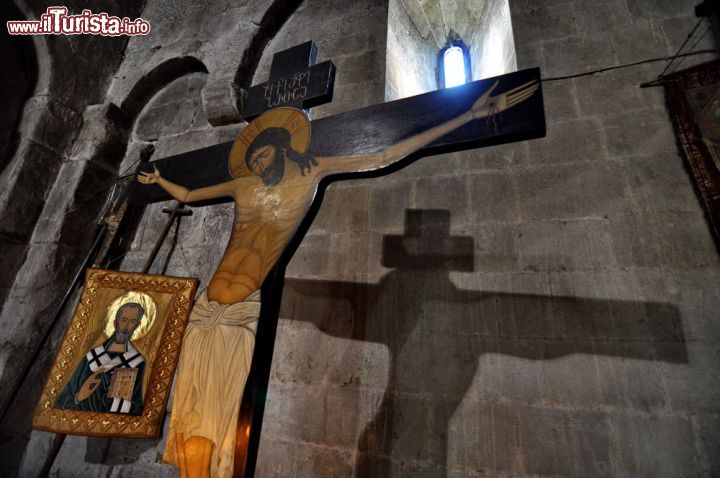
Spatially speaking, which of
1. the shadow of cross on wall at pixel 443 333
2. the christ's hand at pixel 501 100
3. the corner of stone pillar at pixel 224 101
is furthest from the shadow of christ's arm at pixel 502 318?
the corner of stone pillar at pixel 224 101

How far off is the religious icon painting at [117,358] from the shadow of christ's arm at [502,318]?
3.19 feet

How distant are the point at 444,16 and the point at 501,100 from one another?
172 inches

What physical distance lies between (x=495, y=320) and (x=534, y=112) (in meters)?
1.51

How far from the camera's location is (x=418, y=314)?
8.91ft

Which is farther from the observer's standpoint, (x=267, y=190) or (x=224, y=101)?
(x=224, y=101)

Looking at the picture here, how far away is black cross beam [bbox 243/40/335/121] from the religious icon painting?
1632mm

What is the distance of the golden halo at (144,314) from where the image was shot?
8.50 feet

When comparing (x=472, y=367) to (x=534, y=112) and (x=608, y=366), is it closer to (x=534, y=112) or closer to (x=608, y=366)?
(x=608, y=366)

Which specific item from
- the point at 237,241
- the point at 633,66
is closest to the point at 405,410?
the point at 237,241

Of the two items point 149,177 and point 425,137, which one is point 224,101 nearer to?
point 149,177

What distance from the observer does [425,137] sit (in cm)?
186

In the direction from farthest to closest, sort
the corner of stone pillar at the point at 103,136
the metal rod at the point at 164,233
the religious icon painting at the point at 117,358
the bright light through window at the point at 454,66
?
1. the bright light through window at the point at 454,66
2. the corner of stone pillar at the point at 103,136
3. the metal rod at the point at 164,233
4. the religious icon painting at the point at 117,358

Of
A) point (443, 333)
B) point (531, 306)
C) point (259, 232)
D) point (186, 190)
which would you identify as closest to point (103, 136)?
point (186, 190)

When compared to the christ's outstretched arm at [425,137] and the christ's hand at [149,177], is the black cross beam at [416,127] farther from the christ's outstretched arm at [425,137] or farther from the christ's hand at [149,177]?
the christ's hand at [149,177]
